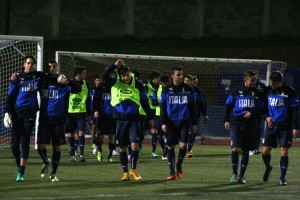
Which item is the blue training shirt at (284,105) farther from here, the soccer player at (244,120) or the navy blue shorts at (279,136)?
the soccer player at (244,120)

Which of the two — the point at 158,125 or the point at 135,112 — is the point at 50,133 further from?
the point at 158,125

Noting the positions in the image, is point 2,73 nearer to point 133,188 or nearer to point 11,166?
point 11,166

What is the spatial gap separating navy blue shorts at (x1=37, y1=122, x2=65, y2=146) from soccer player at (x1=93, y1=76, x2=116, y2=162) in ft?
16.3

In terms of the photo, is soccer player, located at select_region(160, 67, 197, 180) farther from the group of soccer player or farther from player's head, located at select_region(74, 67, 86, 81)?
player's head, located at select_region(74, 67, 86, 81)

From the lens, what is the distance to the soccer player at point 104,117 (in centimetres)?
2067

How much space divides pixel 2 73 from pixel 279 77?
47.2 ft

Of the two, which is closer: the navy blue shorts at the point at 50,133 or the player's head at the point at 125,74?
the navy blue shorts at the point at 50,133

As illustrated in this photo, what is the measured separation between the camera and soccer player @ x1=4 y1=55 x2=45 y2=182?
49.5ft

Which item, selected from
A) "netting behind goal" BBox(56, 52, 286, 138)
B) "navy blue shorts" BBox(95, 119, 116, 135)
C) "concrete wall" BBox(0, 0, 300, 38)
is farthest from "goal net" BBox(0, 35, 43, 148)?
"concrete wall" BBox(0, 0, 300, 38)

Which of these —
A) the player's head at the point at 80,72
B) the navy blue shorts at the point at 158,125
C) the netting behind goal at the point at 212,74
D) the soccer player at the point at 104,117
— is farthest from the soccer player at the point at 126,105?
the netting behind goal at the point at 212,74

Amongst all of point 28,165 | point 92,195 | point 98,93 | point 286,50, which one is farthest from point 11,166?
point 286,50

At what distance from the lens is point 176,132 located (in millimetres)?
16125

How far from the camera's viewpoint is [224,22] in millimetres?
49500

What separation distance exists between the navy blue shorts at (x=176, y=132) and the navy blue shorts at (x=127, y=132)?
71 cm
